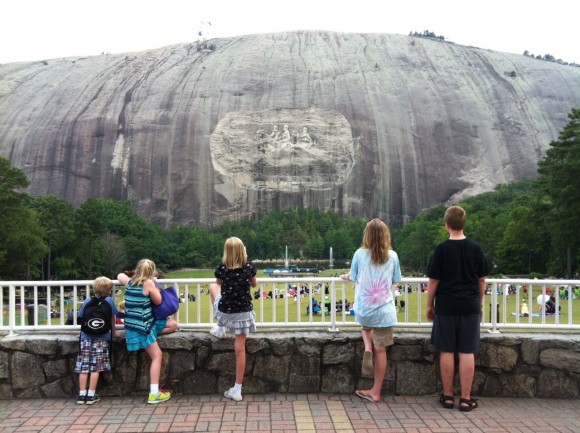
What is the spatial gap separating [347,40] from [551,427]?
268 feet

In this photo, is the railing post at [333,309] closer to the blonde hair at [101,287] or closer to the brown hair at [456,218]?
the brown hair at [456,218]

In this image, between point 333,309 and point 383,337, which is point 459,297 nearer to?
point 383,337

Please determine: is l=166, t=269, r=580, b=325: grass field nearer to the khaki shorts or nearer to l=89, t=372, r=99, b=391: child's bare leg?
the khaki shorts

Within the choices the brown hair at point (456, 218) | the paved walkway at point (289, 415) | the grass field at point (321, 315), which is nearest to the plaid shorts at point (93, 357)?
the paved walkway at point (289, 415)

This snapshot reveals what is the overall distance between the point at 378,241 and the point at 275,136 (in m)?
63.5

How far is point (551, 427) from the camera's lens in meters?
4.91

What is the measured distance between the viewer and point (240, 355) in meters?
5.63

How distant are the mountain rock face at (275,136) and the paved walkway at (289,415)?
61.1 m

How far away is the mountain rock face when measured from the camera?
65.5 m

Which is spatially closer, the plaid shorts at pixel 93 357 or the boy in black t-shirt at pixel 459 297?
the boy in black t-shirt at pixel 459 297

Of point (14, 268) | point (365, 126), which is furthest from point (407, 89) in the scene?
point (14, 268)

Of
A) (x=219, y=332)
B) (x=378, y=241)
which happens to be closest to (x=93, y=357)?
(x=219, y=332)

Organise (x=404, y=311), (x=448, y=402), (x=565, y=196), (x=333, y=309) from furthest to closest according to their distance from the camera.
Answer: (x=565, y=196), (x=404, y=311), (x=333, y=309), (x=448, y=402)

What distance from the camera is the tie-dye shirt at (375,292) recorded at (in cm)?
544
